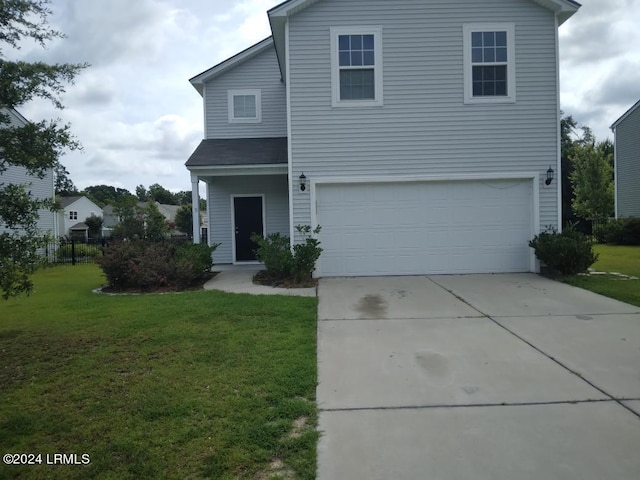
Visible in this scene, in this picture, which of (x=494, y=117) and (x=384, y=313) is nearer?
(x=384, y=313)

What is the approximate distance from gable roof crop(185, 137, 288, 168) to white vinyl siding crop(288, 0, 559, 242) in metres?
1.93

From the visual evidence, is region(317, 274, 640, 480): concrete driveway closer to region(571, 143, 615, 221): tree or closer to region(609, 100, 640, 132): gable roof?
region(609, 100, 640, 132): gable roof

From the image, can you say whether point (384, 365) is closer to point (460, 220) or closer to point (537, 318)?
point (537, 318)

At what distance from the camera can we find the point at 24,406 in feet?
13.2

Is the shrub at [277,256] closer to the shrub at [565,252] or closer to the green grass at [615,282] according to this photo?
the shrub at [565,252]

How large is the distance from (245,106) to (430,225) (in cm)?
751

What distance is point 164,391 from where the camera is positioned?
13.8 ft

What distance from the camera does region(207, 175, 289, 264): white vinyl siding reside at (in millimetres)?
14547

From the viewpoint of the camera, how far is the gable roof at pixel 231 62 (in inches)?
565

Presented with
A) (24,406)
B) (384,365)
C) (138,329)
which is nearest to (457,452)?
(384,365)

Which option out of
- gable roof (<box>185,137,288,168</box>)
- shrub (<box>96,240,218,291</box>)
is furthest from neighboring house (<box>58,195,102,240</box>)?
shrub (<box>96,240,218,291</box>)

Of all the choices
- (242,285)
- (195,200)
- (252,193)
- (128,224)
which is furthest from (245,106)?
(242,285)

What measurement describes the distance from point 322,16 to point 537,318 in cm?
805

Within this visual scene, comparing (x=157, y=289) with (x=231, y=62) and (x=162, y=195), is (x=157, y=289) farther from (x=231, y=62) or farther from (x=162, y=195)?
(x=162, y=195)
